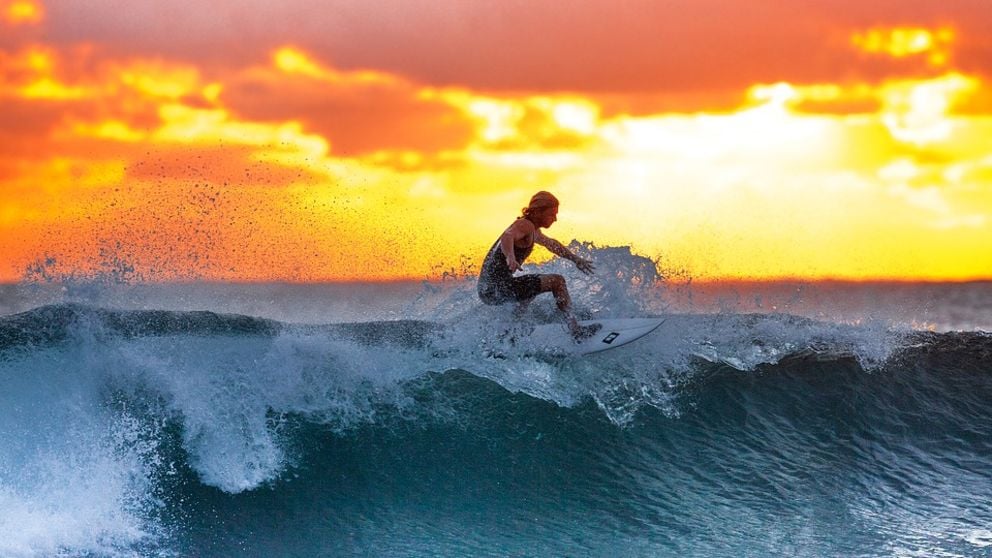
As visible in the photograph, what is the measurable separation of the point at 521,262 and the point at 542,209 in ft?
1.75

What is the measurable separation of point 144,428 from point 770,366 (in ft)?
21.5

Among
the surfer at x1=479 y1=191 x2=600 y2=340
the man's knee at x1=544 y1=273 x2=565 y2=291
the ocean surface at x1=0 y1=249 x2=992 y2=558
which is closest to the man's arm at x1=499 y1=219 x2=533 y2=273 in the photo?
the surfer at x1=479 y1=191 x2=600 y2=340

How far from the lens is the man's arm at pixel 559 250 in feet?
26.1

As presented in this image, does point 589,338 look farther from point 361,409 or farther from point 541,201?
point 361,409

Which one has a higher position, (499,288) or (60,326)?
(499,288)

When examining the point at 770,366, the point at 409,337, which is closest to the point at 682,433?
the point at 770,366

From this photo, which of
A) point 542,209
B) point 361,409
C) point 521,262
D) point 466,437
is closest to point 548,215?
point 542,209

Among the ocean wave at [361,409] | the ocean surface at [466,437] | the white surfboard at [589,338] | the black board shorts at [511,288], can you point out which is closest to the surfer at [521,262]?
the black board shorts at [511,288]

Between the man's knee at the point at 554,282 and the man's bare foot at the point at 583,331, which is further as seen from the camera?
the man's bare foot at the point at 583,331

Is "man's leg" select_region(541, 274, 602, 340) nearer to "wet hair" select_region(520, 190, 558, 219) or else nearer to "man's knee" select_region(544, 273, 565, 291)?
"man's knee" select_region(544, 273, 565, 291)

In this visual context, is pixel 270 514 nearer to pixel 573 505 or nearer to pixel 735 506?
pixel 573 505

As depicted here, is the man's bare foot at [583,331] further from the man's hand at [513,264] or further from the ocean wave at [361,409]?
the man's hand at [513,264]

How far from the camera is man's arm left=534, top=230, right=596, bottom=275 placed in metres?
7.96

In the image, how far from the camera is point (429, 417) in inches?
317
